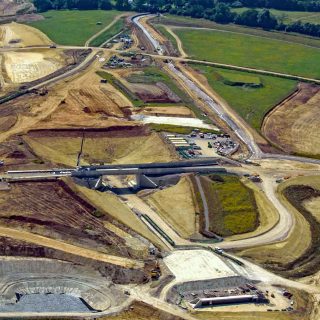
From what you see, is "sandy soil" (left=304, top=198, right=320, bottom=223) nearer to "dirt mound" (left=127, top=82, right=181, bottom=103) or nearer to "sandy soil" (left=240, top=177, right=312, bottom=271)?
"sandy soil" (left=240, top=177, right=312, bottom=271)

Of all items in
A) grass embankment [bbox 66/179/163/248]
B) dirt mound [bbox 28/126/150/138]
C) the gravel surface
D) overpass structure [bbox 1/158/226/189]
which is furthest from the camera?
dirt mound [bbox 28/126/150/138]

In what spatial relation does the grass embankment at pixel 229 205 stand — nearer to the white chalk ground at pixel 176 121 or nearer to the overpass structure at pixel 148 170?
the overpass structure at pixel 148 170

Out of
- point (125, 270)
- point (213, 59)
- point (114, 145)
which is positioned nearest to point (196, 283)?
point (125, 270)

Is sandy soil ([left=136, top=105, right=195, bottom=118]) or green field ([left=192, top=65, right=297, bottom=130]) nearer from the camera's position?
sandy soil ([left=136, top=105, right=195, bottom=118])

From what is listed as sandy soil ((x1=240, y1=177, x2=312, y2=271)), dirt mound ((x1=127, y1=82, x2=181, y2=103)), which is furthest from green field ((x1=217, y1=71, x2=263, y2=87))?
sandy soil ((x1=240, y1=177, x2=312, y2=271))

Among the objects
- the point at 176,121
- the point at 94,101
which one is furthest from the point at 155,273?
the point at 94,101

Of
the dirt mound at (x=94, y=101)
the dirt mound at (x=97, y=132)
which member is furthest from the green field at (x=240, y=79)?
the dirt mound at (x=97, y=132)

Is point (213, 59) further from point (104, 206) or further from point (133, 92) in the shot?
point (104, 206)
